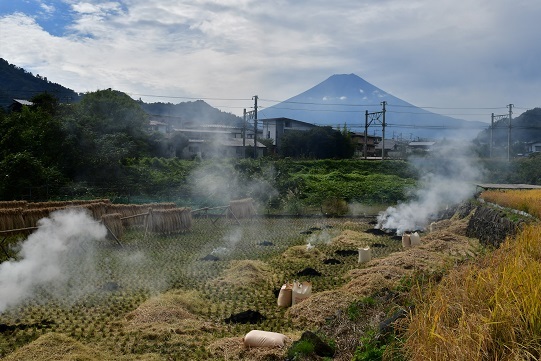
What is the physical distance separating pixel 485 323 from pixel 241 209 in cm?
2082

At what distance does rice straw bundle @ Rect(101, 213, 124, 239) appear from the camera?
1680cm

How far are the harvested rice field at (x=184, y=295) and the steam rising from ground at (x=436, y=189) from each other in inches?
207

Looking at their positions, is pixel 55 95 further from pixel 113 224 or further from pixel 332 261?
pixel 332 261

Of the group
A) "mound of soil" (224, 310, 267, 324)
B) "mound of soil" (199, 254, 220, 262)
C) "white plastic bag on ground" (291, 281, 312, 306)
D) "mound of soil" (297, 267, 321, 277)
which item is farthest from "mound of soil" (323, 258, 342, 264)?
"mound of soil" (224, 310, 267, 324)

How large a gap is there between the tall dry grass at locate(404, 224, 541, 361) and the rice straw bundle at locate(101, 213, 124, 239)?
13.3 m

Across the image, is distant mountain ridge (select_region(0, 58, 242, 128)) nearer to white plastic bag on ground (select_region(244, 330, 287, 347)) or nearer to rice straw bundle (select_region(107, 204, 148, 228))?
rice straw bundle (select_region(107, 204, 148, 228))

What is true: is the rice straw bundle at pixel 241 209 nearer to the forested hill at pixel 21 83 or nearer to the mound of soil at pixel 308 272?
the mound of soil at pixel 308 272

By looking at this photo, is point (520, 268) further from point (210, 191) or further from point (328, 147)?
point (328, 147)

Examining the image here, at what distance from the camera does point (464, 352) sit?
14.0ft

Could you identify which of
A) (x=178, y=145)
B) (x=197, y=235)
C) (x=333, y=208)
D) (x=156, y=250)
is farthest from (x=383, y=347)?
(x=178, y=145)

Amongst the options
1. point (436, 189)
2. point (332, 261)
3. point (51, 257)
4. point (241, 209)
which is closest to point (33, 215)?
point (51, 257)

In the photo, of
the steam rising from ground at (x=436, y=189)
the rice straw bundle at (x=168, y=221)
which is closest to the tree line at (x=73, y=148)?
the rice straw bundle at (x=168, y=221)

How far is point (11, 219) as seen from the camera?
16141 millimetres

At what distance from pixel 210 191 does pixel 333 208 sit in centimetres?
795
